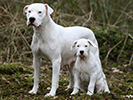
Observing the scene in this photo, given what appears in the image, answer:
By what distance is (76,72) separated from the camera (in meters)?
5.68

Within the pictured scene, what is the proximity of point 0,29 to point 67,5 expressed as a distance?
3418mm

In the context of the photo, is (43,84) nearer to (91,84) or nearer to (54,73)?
(54,73)

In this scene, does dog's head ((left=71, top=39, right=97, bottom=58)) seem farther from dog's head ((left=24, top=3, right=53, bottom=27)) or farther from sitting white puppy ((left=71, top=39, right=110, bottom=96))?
dog's head ((left=24, top=3, right=53, bottom=27))

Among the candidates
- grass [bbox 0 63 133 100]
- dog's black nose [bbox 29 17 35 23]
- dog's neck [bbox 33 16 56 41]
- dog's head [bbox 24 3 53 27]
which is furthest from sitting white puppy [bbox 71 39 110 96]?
dog's black nose [bbox 29 17 35 23]

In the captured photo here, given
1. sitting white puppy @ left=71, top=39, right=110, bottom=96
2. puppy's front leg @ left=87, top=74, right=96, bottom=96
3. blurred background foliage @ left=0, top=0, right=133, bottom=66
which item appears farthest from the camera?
blurred background foliage @ left=0, top=0, right=133, bottom=66

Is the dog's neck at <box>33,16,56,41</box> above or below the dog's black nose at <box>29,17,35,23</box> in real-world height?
Answer: below

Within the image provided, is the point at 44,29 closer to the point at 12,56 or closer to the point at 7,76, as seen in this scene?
Result: the point at 7,76

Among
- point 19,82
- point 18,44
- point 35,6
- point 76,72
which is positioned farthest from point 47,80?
point 18,44

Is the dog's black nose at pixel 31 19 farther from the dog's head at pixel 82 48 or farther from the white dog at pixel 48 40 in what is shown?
the dog's head at pixel 82 48

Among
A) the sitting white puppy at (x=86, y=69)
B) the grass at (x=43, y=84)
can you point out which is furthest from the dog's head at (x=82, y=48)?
the grass at (x=43, y=84)

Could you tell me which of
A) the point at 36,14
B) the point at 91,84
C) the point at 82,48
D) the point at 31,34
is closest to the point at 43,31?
the point at 36,14

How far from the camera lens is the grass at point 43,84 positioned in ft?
18.5

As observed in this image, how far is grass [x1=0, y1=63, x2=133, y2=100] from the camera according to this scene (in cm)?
565

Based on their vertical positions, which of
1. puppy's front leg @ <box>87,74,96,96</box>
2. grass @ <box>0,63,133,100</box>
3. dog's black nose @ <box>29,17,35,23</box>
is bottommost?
grass @ <box>0,63,133,100</box>
